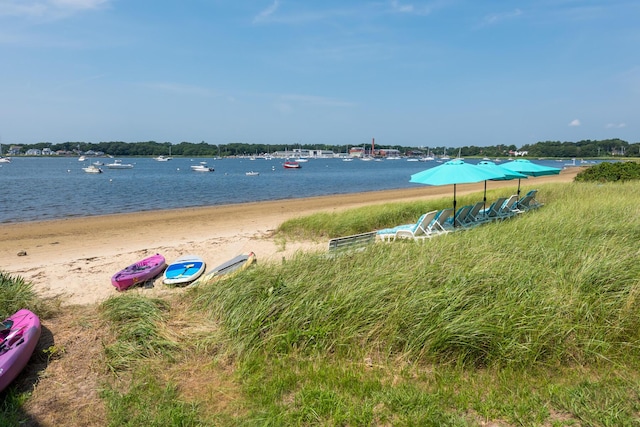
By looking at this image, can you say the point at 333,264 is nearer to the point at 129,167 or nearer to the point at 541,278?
the point at 541,278

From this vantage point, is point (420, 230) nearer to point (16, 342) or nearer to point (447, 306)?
point (447, 306)

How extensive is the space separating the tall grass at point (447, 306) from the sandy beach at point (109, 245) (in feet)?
5.80

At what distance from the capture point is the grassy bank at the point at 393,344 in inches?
125

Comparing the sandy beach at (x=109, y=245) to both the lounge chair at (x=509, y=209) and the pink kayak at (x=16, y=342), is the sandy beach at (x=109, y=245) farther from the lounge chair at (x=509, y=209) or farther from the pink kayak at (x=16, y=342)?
the lounge chair at (x=509, y=209)

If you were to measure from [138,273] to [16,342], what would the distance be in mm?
3578

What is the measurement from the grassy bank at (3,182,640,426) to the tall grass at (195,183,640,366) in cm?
2

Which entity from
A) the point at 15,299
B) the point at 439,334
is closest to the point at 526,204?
the point at 439,334

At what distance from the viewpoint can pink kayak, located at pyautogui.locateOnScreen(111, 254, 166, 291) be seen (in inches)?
284

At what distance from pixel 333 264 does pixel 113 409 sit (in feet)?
10.0

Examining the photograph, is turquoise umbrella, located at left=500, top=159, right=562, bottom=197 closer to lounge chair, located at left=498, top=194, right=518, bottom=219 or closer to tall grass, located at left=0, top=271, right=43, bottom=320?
lounge chair, located at left=498, top=194, right=518, bottom=219

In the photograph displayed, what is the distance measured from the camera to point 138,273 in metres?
7.58

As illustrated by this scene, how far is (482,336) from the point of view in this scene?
3.91 metres

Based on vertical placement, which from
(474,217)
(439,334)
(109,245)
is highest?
(474,217)

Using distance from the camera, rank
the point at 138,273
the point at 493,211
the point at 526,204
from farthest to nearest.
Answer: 1. the point at 526,204
2. the point at 493,211
3. the point at 138,273
